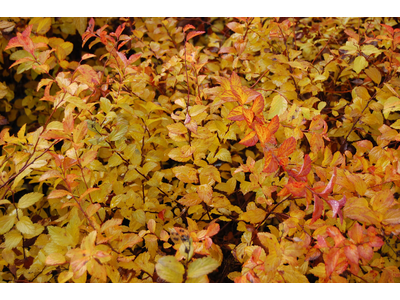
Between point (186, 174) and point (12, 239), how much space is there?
578mm

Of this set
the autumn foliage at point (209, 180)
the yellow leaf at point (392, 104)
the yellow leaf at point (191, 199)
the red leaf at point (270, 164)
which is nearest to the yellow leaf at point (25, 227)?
the autumn foliage at point (209, 180)

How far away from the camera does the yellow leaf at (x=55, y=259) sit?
0.75 metres

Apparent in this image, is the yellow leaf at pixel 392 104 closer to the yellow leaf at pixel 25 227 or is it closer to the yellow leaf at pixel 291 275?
the yellow leaf at pixel 291 275

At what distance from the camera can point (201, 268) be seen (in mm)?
675

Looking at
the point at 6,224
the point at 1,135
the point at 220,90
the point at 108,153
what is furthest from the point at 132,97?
the point at 6,224

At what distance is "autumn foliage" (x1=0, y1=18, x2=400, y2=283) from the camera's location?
0.77 m

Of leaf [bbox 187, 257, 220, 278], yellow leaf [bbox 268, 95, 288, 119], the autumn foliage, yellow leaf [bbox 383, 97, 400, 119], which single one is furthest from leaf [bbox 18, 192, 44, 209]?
yellow leaf [bbox 383, 97, 400, 119]

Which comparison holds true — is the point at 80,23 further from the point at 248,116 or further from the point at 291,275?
the point at 291,275

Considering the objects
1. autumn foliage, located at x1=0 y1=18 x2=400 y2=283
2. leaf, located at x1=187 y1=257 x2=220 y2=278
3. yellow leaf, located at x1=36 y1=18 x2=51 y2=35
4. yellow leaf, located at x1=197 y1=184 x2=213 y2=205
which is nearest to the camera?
leaf, located at x1=187 y1=257 x2=220 y2=278

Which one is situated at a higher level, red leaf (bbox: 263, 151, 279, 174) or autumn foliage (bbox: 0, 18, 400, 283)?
red leaf (bbox: 263, 151, 279, 174)

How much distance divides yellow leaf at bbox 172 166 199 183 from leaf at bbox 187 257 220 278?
292mm

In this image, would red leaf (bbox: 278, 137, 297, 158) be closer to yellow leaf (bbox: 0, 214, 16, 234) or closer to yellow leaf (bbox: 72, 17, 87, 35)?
yellow leaf (bbox: 0, 214, 16, 234)

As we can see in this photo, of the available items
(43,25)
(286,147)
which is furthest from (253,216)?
(43,25)

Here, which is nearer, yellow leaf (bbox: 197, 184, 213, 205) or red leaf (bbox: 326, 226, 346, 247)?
red leaf (bbox: 326, 226, 346, 247)
